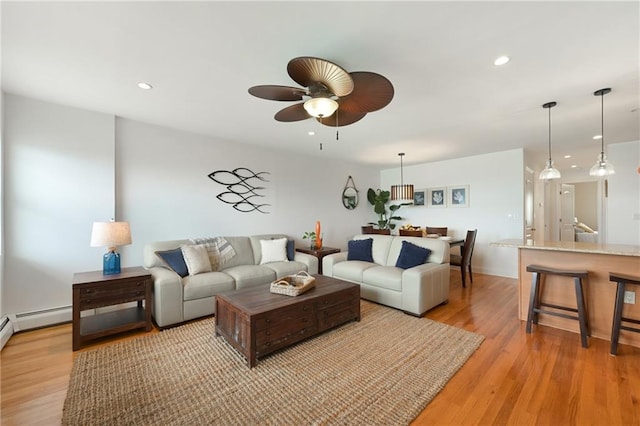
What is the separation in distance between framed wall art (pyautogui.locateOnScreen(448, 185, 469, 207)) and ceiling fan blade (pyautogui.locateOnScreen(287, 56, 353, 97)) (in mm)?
4728

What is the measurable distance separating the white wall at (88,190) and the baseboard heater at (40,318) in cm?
5

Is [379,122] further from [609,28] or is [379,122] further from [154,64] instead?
[154,64]

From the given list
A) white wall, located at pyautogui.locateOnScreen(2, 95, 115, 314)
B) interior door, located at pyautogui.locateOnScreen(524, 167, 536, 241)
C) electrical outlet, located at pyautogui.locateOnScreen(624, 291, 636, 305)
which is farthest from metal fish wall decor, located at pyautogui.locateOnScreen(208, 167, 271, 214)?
interior door, located at pyautogui.locateOnScreen(524, 167, 536, 241)

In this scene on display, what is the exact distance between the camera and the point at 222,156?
4.25 meters

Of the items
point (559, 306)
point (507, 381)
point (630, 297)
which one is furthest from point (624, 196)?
point (507, 381)

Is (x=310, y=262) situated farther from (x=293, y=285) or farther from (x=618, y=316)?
(x=618, y=316)

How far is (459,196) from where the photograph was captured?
5668mm

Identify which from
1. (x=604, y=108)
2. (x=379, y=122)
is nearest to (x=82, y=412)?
(x=379, y=122)

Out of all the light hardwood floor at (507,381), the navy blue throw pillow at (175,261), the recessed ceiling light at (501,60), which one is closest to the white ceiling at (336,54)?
the recessed ceiling light at (501,60)

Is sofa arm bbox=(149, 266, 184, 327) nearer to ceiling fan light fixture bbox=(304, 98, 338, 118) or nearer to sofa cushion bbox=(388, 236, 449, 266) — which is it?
ceiling fan light fixture bbox=(304, 98, 338, 118)

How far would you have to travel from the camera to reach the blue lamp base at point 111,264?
109 inches

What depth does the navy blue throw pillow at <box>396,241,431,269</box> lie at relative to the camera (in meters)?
3.55

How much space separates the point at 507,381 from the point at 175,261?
349cm

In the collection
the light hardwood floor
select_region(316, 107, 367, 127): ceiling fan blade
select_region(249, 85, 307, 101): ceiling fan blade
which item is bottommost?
the light hardwood floor
